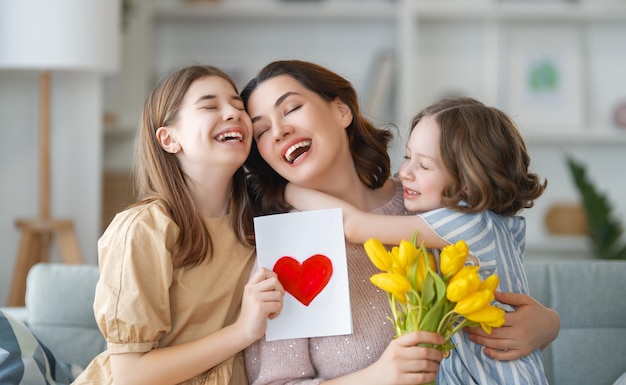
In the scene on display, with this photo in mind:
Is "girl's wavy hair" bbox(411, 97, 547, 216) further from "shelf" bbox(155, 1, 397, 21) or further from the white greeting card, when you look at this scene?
"shelf" bbox(155, 1, 397, 21)

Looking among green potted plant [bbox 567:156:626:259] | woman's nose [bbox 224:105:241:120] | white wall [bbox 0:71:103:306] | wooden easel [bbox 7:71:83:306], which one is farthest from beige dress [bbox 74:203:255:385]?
green potted plant [bbox 567:156:626:259]

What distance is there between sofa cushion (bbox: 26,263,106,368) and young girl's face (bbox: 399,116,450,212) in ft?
2.80

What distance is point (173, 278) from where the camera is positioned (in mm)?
1512

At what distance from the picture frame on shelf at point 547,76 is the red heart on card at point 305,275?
2.92m

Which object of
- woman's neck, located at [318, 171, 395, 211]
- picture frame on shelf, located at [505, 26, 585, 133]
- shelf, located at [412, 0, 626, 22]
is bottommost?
woman's neck, located at [318, 171, 395, 211]

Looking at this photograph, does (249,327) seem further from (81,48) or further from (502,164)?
(81,48)

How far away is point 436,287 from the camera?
3.97ft

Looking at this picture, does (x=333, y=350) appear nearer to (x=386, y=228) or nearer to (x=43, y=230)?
(x=386, y=228)

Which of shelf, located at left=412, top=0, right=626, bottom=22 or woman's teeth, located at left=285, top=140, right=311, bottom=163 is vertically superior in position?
shelf, located at left=412, top=0, right=626, bottom=22

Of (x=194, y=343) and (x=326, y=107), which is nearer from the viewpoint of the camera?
(x=194, y=343)

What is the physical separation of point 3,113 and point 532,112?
258 centimetres

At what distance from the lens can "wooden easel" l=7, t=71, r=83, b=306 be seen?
3236 mm

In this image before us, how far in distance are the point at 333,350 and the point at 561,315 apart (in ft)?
2.24

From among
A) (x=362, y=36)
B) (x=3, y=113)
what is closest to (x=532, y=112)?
(x=362, y=36)
